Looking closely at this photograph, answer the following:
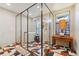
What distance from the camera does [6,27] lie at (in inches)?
57.6

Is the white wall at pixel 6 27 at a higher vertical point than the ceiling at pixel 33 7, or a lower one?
lower

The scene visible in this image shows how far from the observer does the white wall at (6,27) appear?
1.46 metres

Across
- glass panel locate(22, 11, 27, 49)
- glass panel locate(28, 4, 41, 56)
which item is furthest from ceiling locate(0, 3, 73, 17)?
glass panel locate(22, 11, 27, 49)

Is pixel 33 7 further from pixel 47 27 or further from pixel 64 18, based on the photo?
pixel 64 18

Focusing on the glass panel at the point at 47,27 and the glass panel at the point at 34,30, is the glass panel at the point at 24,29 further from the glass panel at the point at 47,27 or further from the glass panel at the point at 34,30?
the glass panel at the point at 47,27

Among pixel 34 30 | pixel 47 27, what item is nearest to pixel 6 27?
pixel 34 30

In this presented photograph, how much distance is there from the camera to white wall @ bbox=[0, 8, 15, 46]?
4.78ft

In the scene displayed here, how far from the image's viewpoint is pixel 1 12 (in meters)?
1.44

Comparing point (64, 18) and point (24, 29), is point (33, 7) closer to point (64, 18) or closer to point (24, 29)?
point (24, 29)

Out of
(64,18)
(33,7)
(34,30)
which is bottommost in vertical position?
(34,30)

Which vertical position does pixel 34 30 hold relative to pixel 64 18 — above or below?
below

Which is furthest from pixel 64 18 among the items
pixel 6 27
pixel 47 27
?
pixel 6 27

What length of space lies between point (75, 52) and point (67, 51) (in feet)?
0.37

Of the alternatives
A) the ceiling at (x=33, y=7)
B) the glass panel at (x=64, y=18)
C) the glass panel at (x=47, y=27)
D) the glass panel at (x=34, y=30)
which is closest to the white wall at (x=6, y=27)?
the ceiling at (x=33, y=7)
